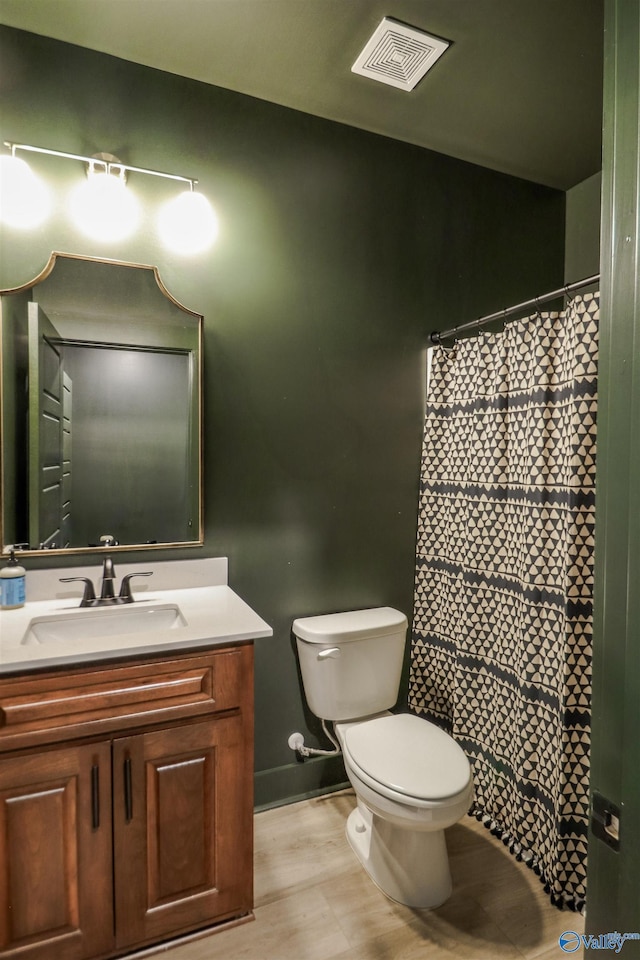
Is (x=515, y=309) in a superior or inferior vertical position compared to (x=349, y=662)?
superior

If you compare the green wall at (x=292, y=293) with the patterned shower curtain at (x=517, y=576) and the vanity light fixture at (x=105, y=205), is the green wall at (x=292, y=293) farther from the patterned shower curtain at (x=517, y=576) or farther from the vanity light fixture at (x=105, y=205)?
the patterned shower curtain at (x=517, y=576)

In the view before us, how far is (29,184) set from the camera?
5.69 ft

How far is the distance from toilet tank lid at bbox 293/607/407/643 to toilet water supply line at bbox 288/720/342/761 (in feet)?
1.36

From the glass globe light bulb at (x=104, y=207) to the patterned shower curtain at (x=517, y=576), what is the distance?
134 centimetres

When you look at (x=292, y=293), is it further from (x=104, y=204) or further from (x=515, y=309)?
(x=515, y=309)

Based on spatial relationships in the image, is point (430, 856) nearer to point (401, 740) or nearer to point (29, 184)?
point (401, 740)

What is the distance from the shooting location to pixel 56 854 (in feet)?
4.40

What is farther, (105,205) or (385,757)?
(105,205)

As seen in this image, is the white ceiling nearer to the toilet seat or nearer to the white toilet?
the white toilet

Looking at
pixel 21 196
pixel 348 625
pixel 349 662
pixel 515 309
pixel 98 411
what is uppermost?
pixel 21 196

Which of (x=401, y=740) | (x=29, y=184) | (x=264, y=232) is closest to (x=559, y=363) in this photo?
(x=264, y=232)

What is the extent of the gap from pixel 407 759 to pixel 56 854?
3.26 ft

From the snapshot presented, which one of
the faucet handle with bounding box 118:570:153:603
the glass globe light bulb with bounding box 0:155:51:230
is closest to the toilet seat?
the faucet handle with bounding box 118:570:153:603
